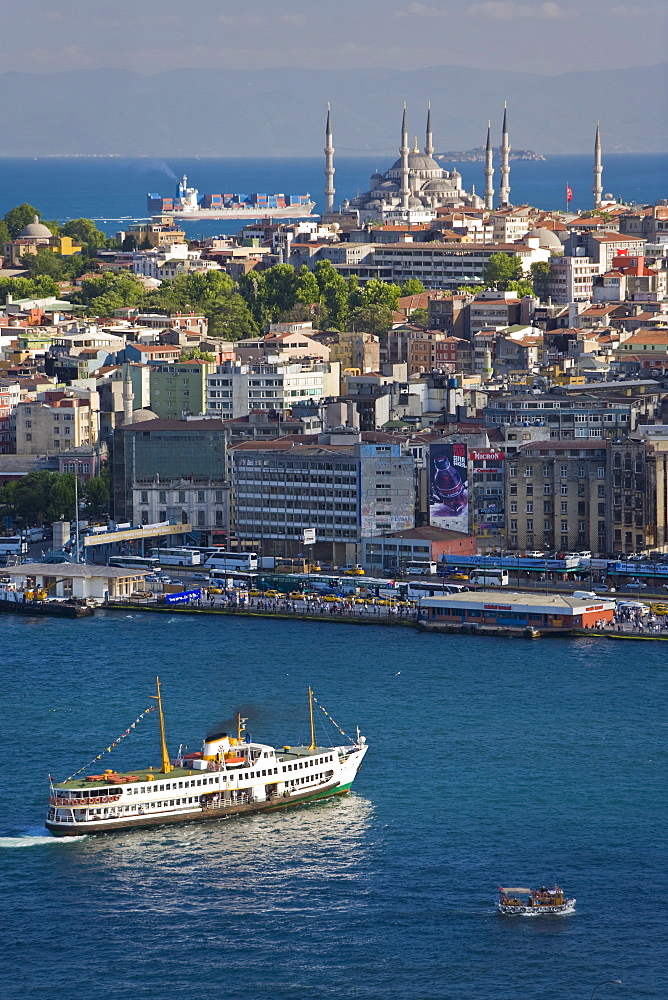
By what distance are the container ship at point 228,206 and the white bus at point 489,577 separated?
282 ft

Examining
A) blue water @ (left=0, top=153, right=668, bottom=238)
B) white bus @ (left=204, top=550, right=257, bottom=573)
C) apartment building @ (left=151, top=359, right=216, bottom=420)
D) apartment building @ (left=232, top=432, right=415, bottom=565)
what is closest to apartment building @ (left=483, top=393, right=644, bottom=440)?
apartment building @ (left=232, top=432, right=415, bottom=565)

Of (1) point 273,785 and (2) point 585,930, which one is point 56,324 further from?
(2) point 585,930

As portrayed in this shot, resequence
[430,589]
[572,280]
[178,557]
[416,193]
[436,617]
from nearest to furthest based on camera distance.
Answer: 1. [436,617]
2. [430,589]
3. [178,557]
4. [572,280]
5. [416,193]

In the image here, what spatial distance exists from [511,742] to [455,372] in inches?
999

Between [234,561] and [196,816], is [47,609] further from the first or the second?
[196,816]

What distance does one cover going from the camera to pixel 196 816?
76.7ft

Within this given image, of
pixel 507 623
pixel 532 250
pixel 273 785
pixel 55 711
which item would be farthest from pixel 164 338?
pixel 273 785

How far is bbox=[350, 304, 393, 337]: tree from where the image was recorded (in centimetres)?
6094

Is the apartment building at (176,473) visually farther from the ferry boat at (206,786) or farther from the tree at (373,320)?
the tree at (373,320)

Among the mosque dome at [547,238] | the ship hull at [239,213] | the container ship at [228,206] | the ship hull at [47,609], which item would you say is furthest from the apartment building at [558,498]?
the ship hull at [239,213]

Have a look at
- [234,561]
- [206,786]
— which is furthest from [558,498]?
[206,786]

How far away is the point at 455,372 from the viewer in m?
51.1

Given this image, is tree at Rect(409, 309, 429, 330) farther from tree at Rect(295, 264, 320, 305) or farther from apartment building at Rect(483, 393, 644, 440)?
apartment building at Rect(483, 393, 644, 440)

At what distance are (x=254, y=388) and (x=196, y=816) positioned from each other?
23.4m
